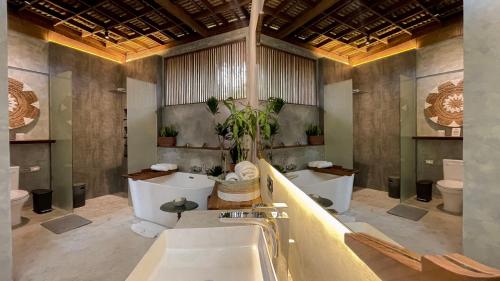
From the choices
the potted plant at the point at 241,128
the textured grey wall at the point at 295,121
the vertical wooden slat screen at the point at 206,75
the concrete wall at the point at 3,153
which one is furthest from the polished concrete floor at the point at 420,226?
the vertical wooden slat screen at the point at 206,75

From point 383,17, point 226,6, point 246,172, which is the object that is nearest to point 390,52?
point 383,17

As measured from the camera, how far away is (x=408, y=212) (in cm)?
37

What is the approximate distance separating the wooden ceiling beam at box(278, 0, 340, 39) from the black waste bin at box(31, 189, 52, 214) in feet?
13.9

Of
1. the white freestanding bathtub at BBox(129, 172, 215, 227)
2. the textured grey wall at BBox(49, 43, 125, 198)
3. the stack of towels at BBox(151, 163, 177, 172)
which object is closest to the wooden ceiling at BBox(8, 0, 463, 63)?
the textured grey wall at BBox(49, 43, 125, 198)

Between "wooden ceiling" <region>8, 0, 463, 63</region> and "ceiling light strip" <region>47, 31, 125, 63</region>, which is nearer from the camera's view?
"wooden ceiling" <region>8, 0, 463, 63</region>

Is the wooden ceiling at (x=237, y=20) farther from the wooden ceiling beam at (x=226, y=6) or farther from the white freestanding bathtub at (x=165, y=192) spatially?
the white freestanding bathtub at (x=165, y=192)

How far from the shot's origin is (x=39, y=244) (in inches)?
98.6

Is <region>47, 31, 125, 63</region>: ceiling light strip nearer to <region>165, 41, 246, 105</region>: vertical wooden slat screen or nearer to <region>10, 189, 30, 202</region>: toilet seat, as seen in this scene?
<region>165, 41, 246, 105</region>: vertical wooden slat screen

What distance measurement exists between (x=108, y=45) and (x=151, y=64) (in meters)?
1.04

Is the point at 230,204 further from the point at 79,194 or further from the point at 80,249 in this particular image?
the point at 79,194

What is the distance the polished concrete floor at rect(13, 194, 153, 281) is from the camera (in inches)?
80.0

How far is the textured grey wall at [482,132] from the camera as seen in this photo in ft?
0.70

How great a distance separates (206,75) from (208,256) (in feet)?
9.28

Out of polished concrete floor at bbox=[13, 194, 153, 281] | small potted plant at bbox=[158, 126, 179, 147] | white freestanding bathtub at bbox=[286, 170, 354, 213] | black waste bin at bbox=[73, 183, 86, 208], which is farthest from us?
black waste bin at bbox=[73, 183, 86, 208]
